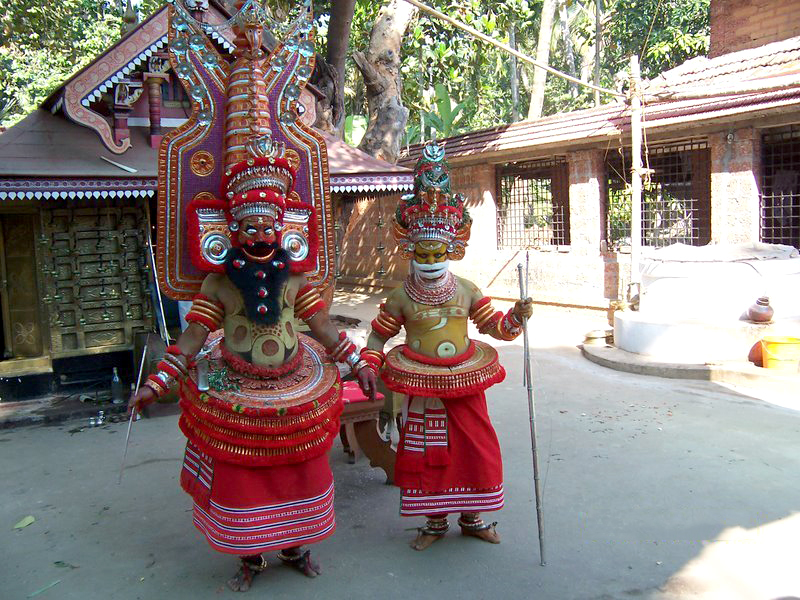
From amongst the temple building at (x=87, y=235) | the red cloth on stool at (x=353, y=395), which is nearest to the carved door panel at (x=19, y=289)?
the temple building at (x=87, y=235)

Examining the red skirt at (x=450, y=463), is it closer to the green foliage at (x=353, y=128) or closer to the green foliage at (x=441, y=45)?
the green foliage at (x=441, y=45)

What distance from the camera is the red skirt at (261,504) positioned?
126 inches

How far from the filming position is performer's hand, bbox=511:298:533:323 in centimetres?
361

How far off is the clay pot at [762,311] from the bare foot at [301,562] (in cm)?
637

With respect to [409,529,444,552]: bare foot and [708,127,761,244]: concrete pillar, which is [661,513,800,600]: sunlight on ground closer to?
[409,529,444,552]: bare foot

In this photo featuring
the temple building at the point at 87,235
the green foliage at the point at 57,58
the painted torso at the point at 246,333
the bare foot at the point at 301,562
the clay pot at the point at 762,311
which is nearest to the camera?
the painted torso at the point at 246,333

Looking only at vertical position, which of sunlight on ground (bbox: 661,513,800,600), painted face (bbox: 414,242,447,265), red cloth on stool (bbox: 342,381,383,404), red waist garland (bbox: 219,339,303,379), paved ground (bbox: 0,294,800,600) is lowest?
sunlight on ground (bbox: 661,513,800,600)

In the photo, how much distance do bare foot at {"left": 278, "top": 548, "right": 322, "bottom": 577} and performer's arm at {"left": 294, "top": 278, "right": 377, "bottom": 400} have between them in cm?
88

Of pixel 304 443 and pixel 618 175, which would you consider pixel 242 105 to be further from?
pixel 618 175

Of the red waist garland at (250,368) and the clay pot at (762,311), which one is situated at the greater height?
the red waist garland at (250,368)

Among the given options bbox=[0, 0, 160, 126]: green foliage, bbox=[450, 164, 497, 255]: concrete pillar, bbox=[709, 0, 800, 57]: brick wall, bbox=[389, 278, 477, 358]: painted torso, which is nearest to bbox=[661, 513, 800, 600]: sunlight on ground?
bbox=[389, 278, 477, 358]: painted torso

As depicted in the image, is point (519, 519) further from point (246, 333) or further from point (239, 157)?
point (239, 157)

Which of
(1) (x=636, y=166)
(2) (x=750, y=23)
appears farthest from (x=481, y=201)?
(2) (x=750, y=23)

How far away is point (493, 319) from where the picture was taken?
3.93 metres
